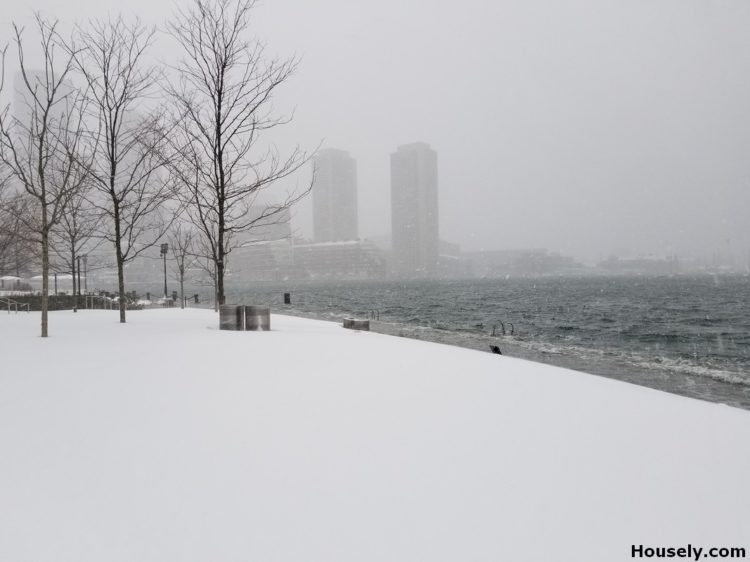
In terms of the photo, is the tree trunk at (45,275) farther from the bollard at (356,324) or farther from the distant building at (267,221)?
the bollard at (356,324)

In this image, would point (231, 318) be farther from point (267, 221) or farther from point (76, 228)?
point (76, 228)

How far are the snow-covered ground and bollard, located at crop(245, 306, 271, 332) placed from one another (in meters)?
5.31

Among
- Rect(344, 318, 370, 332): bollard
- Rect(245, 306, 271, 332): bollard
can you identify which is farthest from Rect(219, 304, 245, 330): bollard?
Rect(344, 318, 370, 332): bollard

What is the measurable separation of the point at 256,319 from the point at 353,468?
8.90 meters

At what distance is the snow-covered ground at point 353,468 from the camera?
2.92 meters

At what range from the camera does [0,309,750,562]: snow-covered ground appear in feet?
9.57

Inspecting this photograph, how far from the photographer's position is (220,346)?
894 cm

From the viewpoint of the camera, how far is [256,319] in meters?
12.2

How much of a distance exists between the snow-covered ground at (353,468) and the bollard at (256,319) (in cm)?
531

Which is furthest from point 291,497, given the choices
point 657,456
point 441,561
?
point 657,456

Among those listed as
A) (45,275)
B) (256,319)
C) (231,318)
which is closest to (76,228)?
(45,275)

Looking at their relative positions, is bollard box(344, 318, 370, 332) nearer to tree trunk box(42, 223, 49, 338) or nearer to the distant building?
the distant building

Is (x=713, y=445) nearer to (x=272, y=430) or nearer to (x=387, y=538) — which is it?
(x=387, y=538)

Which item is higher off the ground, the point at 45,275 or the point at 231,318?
the point at 45,275
